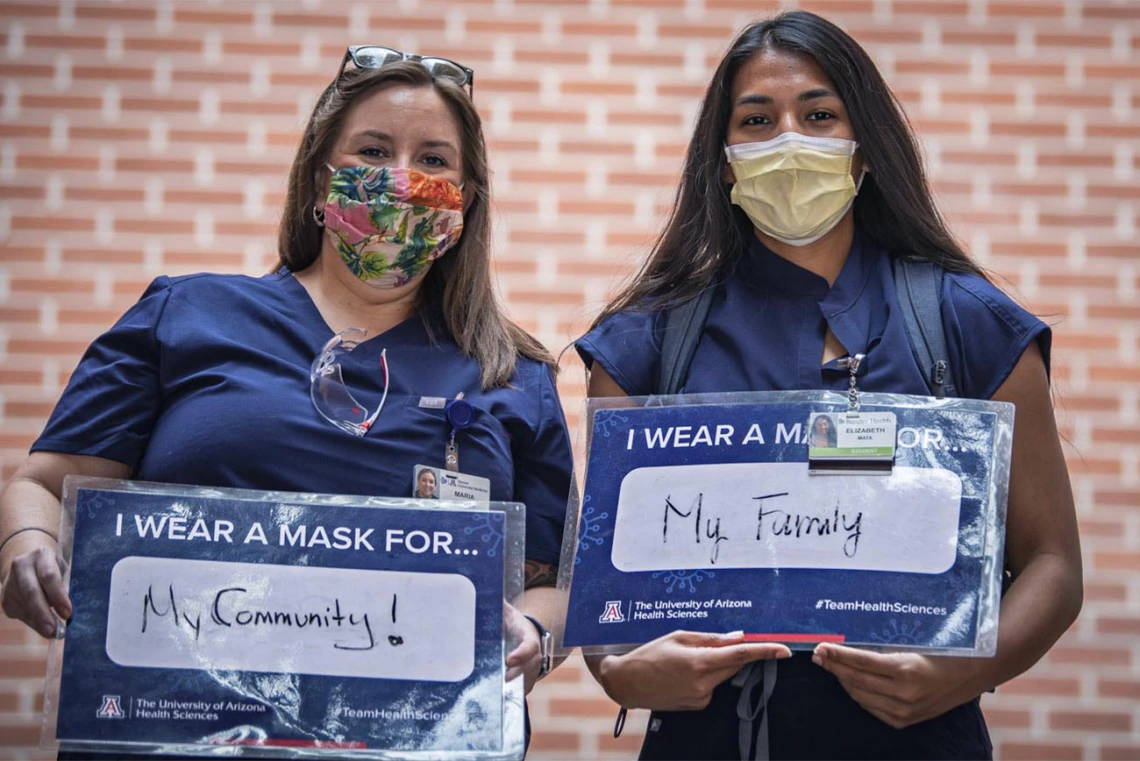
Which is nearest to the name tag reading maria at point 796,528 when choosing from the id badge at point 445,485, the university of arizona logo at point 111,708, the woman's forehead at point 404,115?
the id badge at point 445,485

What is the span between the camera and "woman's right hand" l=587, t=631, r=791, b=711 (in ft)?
6.56

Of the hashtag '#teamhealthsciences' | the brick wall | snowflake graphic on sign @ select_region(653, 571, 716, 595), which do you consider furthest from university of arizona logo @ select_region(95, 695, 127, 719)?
the brick wall

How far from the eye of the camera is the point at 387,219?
249 cm

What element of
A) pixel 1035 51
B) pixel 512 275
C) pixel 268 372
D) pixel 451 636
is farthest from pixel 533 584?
pixel 1035 51

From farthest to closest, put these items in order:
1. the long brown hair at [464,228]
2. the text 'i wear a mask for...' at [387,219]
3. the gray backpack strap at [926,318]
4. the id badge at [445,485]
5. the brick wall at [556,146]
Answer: the brick wall at [556,146] → the long brown hair at [464,228] → the text 'i wear a mask for...' at [387,219] → the id badge at [445,485] → the gray backpack strap at [926,318]

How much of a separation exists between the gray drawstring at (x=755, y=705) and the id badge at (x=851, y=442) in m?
0.32

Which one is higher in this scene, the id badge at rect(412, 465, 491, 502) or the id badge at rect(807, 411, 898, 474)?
the id badge at rect(807, 411, 898, 474)

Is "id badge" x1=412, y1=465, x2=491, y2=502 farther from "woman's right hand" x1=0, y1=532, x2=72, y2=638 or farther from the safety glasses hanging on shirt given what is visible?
"woman's right hand" x1=0, y1=532, x2=72, y2=638

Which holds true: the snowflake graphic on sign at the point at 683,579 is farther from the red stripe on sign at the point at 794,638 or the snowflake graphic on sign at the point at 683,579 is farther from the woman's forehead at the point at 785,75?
the woman's forehead at the point at 785,75

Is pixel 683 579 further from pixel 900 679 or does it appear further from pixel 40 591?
pixel 40 591

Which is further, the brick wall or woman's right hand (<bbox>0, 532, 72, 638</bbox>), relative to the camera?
the brick wall

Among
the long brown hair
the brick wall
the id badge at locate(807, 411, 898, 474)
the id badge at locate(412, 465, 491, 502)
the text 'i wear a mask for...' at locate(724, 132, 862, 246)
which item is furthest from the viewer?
the brick wall

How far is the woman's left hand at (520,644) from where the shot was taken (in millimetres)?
2096

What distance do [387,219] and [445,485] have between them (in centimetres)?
52
